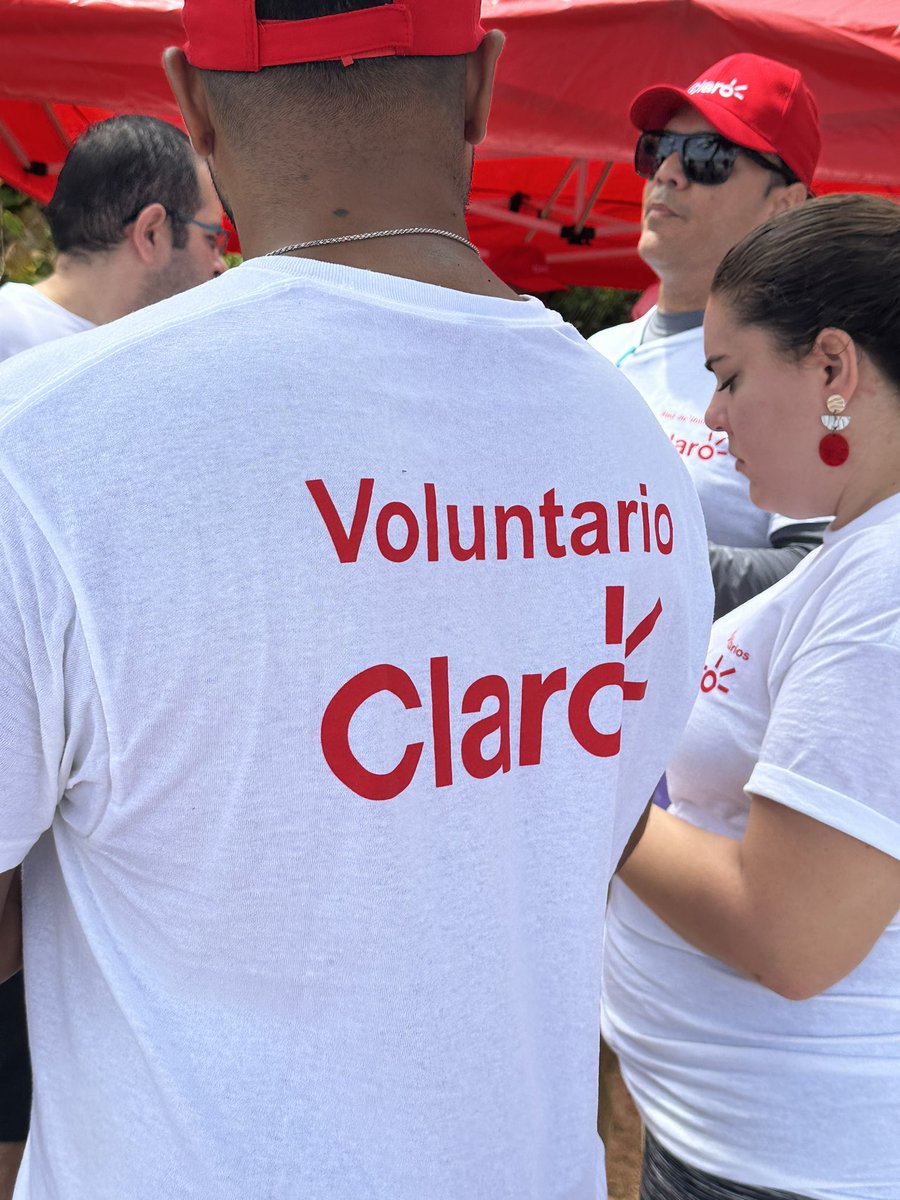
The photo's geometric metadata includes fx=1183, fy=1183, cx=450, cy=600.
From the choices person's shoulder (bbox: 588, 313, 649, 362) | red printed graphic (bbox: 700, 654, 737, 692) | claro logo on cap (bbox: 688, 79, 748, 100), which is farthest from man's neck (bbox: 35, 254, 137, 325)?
red printed graphic (bbox: 700, 654, 737, 692)

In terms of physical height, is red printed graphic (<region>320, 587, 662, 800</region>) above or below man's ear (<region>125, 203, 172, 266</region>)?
below

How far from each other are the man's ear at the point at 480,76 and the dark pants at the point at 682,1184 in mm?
1245

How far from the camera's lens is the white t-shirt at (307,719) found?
31.0 inches

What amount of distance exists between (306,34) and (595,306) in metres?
10.6

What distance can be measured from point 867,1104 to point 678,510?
777 millimetres

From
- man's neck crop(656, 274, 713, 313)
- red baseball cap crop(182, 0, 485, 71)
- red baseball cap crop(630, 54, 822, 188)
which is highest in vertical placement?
red baseball cap crop(630, 54, 822, 188)

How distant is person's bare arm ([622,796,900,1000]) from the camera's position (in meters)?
1.29

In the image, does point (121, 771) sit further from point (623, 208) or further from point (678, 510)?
point (623, 208)

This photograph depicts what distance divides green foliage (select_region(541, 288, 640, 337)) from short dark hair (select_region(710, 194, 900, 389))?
31.3 ft

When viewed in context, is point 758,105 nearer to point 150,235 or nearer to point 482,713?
point 150,235

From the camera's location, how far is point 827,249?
4.79 feet

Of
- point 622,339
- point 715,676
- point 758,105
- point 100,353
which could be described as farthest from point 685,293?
point 100,353

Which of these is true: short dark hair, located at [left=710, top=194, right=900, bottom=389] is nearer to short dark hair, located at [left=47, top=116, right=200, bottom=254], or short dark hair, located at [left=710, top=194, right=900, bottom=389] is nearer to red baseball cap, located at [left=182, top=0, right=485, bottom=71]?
red baseball cap, located at [left=182, top=0, right=485, bottom=71]

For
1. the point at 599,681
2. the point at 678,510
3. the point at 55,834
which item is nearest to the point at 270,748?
the point at 55,834
